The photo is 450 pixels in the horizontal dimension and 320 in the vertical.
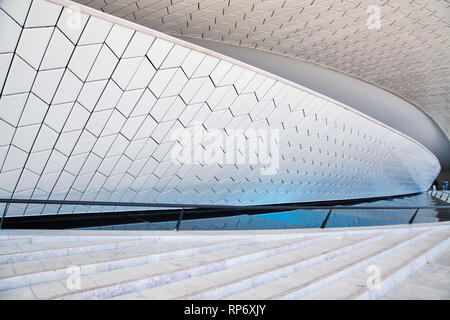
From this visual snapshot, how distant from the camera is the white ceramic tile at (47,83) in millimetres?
4766

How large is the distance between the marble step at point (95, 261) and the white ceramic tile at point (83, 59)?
2.84 meters

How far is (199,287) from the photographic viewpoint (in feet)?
9.11

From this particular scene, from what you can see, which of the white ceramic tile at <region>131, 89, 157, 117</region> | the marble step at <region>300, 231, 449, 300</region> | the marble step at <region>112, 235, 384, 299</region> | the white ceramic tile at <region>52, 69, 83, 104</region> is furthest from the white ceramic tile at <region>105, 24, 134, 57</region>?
the marble step at <region>300, 231, 449, 300</region>

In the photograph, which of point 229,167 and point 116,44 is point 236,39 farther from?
point 116,44

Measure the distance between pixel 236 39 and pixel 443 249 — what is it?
9.35 m

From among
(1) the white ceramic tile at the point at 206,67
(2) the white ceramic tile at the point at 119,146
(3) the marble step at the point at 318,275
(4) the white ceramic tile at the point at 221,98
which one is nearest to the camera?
(3) the marble step at the point at 318,275

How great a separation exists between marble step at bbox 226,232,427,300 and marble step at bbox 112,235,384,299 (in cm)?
7

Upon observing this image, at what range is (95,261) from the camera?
3.13 metres

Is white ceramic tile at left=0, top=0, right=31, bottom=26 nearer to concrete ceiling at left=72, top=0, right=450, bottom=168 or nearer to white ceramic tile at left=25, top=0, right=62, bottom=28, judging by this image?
white ceramic tile at left=25, top=0, right=62, bottom=28

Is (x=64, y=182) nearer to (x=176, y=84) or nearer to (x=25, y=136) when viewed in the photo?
(x=25, y=136)

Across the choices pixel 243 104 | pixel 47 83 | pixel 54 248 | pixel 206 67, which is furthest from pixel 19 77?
pixel 243 104

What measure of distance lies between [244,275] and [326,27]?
10.6 metres

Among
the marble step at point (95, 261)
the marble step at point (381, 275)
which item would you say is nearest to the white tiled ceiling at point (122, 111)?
the marble step at point (95, 261)

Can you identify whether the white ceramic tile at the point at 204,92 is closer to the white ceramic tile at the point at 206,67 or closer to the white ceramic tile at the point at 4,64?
the white ceramic tile at the point at 206,67
